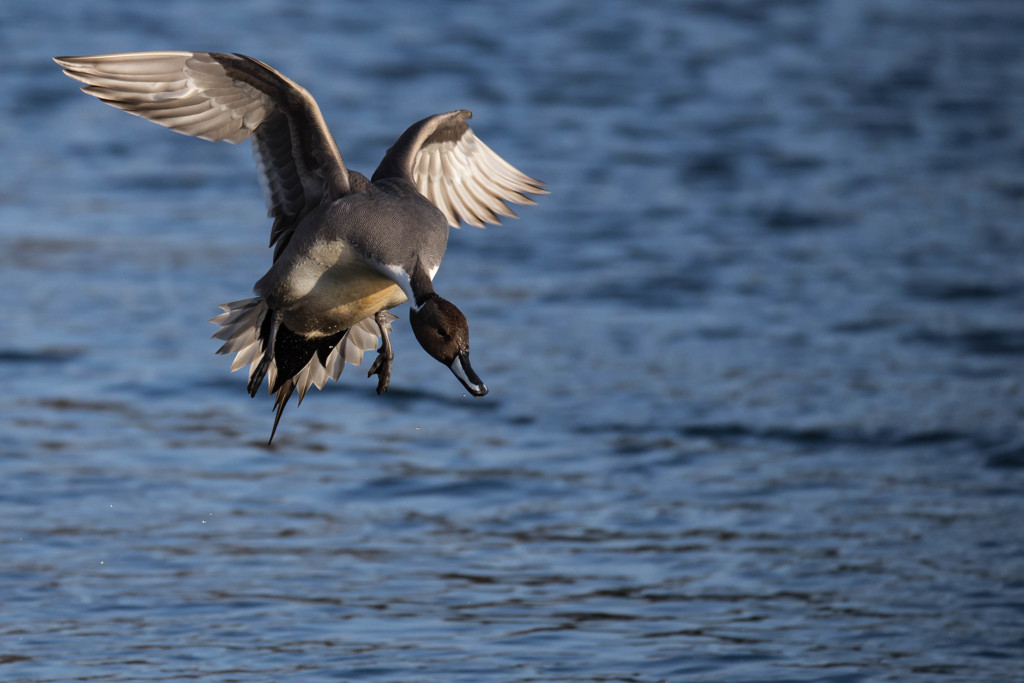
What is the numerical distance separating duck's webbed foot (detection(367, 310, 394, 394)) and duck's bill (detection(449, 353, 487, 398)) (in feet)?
3.59

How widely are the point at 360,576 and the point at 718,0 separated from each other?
14.0 m

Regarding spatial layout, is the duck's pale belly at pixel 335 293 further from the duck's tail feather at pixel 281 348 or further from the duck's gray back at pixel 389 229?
the duck's tail feather at pixel 281 348

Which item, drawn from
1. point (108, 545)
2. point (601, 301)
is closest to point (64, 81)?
point (601, 301)

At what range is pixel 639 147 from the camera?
14.6m

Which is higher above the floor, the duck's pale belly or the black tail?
the duck's pale belly

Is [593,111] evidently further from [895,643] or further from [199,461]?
[895,643]

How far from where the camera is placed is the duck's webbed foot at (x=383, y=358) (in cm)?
662

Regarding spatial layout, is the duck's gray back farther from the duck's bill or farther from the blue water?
the blue water

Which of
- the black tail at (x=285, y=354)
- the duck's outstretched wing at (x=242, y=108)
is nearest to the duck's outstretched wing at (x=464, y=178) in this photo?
the black tail at (x=285, y=354)

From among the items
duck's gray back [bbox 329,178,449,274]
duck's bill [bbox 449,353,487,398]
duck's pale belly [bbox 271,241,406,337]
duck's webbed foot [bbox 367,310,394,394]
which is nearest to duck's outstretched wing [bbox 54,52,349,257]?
duck's gray back [bbox 329,178,449,274]

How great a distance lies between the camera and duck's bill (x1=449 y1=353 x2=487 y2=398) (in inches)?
210

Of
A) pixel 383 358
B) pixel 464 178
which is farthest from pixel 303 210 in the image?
pixel 464 178

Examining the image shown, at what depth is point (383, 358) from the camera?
6.70 m

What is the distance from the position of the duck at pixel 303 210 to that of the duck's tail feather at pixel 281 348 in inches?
0.4
